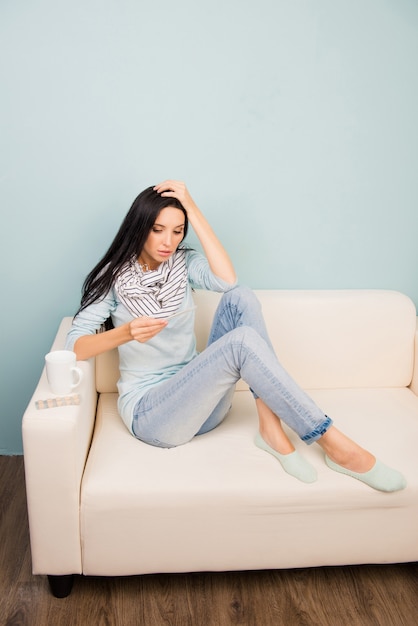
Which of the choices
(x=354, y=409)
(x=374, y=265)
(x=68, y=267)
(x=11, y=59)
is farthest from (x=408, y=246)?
(x=11, y=59)

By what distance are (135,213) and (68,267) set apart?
534 millimetres

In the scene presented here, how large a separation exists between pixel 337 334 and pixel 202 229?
678 mm

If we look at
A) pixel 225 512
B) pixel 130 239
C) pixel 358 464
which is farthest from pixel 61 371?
pixel 358 464

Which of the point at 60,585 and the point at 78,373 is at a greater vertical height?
the point at 78,373

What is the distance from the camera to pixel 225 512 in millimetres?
1741

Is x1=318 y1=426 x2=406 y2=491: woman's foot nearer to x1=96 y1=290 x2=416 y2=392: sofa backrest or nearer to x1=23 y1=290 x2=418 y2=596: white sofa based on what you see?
x1=23 y1=290 x2=418 y2=596: white sofa

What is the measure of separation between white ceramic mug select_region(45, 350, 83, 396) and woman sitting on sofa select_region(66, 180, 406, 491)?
0.14 meters

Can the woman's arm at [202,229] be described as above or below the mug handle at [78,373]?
above

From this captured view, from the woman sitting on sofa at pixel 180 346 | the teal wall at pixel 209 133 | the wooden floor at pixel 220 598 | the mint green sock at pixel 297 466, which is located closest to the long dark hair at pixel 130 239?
the woman sitting on sofa at pixel 180 346

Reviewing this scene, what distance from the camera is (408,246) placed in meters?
2.52

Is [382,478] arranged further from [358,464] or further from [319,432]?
[319,432]

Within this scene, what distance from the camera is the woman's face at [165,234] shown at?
1943 millimetres

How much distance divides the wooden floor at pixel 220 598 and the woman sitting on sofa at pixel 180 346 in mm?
350

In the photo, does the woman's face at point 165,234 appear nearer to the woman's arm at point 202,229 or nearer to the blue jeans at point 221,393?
the woman's arm at point 202,229
